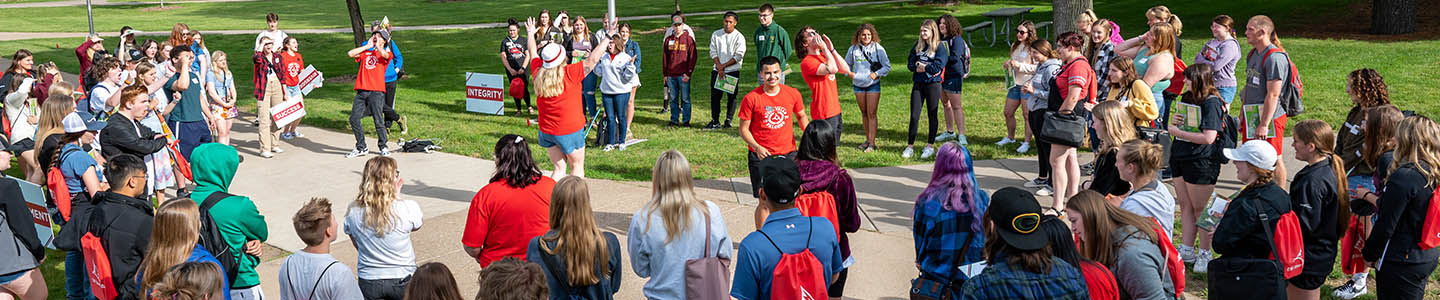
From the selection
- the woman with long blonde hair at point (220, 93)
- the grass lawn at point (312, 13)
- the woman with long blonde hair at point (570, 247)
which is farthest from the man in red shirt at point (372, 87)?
the grass lawn at point (312, 13)

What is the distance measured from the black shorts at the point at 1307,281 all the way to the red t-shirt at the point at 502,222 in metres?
4.07

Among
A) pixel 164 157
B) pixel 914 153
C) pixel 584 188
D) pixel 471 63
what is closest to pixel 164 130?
pixel 164 157

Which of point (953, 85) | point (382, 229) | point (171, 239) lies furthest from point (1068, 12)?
point (171, 239)

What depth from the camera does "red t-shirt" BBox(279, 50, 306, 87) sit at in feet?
42.2

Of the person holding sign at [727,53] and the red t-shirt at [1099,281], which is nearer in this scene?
the red t-shirt at [1099,281]

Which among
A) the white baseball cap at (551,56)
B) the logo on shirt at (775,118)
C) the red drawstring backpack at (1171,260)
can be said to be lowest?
the red drawstring backpack at (1171,260)

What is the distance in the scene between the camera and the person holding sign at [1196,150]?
23.4ft

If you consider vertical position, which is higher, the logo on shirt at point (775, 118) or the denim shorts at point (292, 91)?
the logo on shirt at point (775, 118)

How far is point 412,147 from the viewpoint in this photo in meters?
12.6

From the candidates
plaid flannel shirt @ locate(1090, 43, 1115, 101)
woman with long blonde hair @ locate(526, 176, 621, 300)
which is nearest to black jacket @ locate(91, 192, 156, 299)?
woman with long blonde hair @ locate(526, 176, 621, 300)

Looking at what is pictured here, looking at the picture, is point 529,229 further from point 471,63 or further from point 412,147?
point 471,63

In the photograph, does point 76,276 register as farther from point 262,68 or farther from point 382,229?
point 262,68

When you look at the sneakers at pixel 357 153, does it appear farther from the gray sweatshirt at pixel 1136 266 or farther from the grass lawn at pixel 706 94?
the gray sweatshirt at pixel 1136 266

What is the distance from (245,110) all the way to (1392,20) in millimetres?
21622
